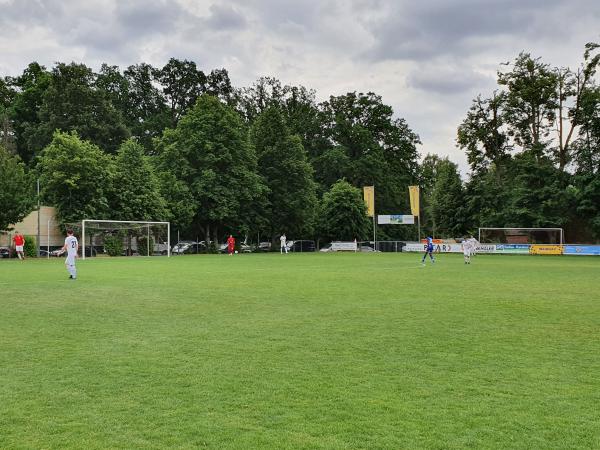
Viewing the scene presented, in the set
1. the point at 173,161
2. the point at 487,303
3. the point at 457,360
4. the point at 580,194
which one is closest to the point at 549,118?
the point at 580,194

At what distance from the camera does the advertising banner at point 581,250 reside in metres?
50.0

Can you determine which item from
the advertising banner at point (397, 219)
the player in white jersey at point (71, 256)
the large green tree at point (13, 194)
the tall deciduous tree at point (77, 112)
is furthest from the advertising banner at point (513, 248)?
the tall deciduous tree at point (77, 112)

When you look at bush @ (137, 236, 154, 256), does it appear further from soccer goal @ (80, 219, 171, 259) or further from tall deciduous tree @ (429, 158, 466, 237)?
tall deciduous tree @ (429, 158, 466, 237)

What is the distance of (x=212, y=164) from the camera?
55500mm

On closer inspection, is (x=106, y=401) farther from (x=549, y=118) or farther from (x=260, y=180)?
(x=549, y=118)

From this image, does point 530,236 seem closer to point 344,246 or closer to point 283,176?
point 344,246

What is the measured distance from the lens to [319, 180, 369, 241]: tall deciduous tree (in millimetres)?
67562

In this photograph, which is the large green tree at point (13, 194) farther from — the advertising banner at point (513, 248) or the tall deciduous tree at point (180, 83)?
the advertising banner at point (513, 248)

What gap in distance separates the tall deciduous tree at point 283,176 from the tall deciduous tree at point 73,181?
19.2 m

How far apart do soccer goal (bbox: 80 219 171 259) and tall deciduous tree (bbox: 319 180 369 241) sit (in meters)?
23.0

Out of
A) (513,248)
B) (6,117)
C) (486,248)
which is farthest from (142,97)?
(513,248)

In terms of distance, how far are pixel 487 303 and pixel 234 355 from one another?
8430mm

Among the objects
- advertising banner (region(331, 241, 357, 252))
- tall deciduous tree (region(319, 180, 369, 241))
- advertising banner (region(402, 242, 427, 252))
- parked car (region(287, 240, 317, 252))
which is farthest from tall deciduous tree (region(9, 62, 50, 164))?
advertising banner (region(402, 242, 427, 252))

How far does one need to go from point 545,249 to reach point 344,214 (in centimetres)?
2324
